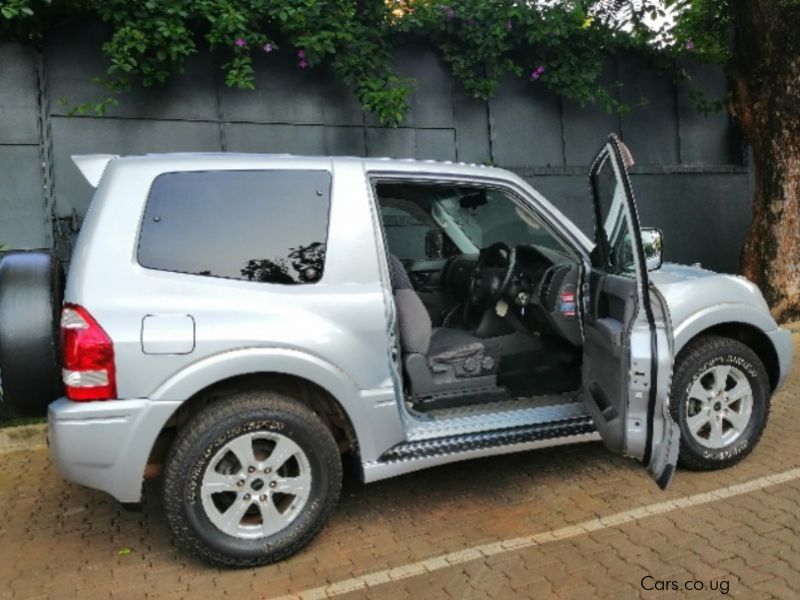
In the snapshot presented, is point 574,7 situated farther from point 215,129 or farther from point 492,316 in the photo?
point 492,316

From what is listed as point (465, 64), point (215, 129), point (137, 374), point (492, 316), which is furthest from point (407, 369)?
point (465, 64)

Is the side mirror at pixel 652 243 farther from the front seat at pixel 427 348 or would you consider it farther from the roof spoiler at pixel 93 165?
the roof spoiler at pixel 93 165

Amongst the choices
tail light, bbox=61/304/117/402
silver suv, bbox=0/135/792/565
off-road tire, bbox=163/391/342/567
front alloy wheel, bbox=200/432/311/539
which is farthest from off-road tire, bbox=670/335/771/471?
tail light, bbox=61/304/117/402

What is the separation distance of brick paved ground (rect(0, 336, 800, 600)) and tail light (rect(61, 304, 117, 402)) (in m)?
0.95

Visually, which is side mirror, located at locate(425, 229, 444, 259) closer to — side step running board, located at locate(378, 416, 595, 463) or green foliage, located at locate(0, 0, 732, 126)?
side step running board, located at locate(378, 416, 595, 463)

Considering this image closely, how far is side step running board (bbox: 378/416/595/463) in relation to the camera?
347cm

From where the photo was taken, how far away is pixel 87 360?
9.66 ft

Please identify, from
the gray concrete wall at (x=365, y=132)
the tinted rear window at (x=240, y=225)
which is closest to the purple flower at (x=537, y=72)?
the gray concrete wall at (x=365, y=132)

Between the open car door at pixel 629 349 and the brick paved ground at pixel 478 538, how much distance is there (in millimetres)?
467

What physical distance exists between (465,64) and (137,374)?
6.14m

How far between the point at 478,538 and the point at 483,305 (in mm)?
1626

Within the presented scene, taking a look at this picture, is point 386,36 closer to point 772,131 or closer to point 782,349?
point 772,131

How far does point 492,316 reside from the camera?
14.9 feet

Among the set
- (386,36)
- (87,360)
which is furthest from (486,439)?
(386,36)
